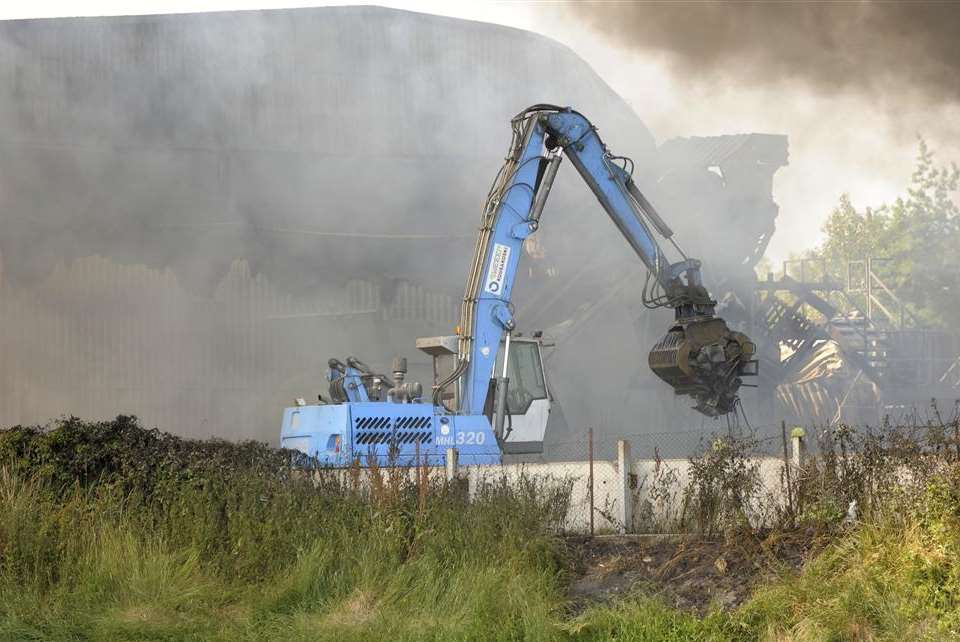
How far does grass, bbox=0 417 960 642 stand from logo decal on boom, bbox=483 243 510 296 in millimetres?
5370

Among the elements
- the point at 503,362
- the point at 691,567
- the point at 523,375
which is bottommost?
the point at 691,567

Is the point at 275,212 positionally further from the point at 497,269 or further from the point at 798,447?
the point at 798,447

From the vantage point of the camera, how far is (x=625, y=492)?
12141 mm

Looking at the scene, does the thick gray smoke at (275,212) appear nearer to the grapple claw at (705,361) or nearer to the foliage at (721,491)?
the grapple claw at (705,361)

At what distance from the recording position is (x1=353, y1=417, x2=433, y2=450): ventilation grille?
1552 centimetres

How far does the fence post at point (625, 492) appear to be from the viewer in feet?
39.7

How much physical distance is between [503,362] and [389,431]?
90.2 inches

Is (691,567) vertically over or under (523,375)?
under

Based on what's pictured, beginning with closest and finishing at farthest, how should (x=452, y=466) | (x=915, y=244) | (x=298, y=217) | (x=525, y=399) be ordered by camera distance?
(x=452, y=466) → (x=525, y=399) → (x=298, y=217) → (x=915, y=244)

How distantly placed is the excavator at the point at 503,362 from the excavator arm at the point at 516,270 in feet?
0.07

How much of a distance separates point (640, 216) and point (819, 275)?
40787 mm

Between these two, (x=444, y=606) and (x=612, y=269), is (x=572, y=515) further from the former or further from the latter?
(x=612, y=269)

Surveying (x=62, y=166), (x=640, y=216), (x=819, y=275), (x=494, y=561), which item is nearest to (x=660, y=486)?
(x=494, y=561)

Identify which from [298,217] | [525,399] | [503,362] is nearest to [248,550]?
[503,362]
